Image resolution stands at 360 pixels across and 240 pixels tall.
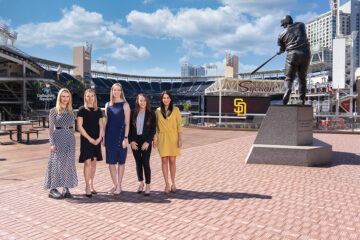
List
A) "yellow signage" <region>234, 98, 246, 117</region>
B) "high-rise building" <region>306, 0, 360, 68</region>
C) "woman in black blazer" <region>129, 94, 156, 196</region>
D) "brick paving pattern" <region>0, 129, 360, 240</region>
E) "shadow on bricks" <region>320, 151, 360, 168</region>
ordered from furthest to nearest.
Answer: "high-rise building" <region>306, 0, 360, 68</region> < "yellow signage" <region>234, 98, 246, 117</region> < "shadow on bricks" <region>320, 151, 360, 168</region> < "woman in black blazer" <region>129, 94, 156, 196</region> < "brick paving pattern" <region>0, 129, 360, 240</region>

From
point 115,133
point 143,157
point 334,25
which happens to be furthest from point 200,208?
point 334,25

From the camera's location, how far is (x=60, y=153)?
4098mm

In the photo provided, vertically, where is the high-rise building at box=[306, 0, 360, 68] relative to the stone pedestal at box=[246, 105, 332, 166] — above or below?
above

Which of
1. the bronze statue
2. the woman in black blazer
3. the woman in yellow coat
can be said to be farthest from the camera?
the bronze statue

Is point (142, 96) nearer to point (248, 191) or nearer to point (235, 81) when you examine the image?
point (248, 191)

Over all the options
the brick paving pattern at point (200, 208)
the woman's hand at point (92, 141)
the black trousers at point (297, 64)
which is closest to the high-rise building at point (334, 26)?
the black trousers at point (297, 64)

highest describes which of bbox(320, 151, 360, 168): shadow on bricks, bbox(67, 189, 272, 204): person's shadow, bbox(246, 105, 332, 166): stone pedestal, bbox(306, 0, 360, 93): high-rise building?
bbox(306, 0, 360, 93): high-rise building

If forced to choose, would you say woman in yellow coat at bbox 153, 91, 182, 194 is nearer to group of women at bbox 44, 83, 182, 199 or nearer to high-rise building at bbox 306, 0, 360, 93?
group of women at bbox 44, 83, 182, 199

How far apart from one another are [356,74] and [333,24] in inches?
3328

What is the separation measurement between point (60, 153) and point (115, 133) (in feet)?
3.01

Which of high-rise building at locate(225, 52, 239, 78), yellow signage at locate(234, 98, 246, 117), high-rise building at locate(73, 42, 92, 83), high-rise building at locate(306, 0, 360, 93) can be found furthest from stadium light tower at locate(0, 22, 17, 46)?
high-rise building at locate(306, 0, 360, 93)

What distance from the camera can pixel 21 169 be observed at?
6.02 meters

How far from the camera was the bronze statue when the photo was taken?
716 cm

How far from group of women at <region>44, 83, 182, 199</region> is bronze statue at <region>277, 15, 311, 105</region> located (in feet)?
15.5
